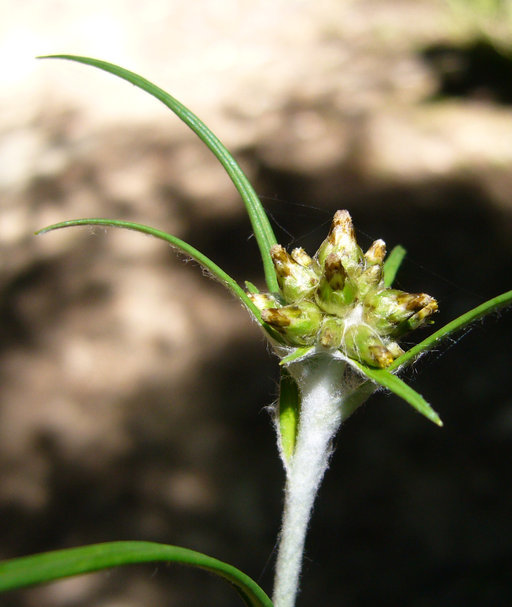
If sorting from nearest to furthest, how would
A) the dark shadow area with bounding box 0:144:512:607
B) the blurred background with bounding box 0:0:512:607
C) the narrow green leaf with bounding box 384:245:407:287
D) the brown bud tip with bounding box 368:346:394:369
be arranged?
1. the brown bud tip with bounding box 368:346:394:369
2. the narrow green leaf with bounding box 384:245:407:287
3. the dark shadow area with bounding box 0:144:512:607
4. the blurred background with bounding box 0:0:512:607

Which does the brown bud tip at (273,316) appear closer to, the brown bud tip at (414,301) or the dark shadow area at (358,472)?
the brown bud tip at (414,301)

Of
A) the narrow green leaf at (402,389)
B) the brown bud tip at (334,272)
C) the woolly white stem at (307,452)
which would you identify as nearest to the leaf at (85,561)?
the woolly white stem at (307,452)

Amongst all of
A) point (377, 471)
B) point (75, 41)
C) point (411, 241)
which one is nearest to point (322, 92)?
point (411, 241)

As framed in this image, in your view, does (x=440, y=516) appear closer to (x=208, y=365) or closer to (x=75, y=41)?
(x=208, y=365)

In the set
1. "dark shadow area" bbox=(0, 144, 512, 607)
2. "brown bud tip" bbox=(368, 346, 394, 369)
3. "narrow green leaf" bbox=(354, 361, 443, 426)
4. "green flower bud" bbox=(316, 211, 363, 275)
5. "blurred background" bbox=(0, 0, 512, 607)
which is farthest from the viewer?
"blurred background" bbox=(0, 0, 512, 607)

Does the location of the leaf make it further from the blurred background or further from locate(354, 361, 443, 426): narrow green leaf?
the blurred background

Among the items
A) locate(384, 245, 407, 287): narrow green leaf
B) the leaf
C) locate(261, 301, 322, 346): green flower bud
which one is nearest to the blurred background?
locate(384, 245, 407, 287): narrow green leaf

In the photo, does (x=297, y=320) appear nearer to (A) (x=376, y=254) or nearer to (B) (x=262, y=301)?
(B) (x=262, y=301)
